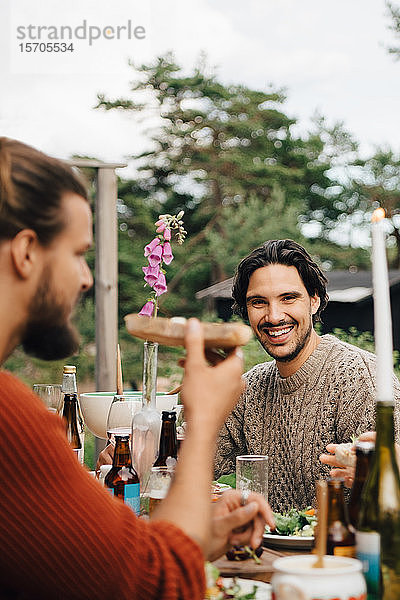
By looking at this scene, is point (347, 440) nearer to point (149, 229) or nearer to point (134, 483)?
point (134, 483)

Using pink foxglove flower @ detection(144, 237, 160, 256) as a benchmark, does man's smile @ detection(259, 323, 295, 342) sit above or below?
below

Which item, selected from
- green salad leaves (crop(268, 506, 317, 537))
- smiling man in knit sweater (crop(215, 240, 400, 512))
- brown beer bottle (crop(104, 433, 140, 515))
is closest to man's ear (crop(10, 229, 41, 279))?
brown beer bottle (crop(104, 433, 140, 515))

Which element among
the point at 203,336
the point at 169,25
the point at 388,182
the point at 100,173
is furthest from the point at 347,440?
the point at 388,182

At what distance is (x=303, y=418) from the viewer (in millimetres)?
2309

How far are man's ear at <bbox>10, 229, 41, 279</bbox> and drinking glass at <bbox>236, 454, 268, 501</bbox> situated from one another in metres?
0.74

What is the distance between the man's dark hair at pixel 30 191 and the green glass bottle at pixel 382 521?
49 cm

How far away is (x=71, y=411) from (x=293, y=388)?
0.70 metres

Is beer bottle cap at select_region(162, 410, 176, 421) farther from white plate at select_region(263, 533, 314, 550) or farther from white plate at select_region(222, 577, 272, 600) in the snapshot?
white plate at select_region(222, 577, 272, 600)

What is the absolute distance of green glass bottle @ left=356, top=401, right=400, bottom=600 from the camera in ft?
3.17

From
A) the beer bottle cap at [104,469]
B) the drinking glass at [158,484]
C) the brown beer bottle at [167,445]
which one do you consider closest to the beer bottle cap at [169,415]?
the brown beer bottle at [167,445]

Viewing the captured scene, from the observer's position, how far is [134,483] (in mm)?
1621

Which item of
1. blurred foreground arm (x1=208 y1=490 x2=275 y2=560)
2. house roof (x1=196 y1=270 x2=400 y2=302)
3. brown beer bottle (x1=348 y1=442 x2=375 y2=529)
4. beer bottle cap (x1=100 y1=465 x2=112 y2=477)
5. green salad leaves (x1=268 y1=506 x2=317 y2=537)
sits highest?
house roof (x1=196 y1=270 x2=400 y2=302)

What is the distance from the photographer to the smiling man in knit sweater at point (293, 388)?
7.39 feet

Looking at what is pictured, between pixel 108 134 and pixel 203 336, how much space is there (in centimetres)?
1237
